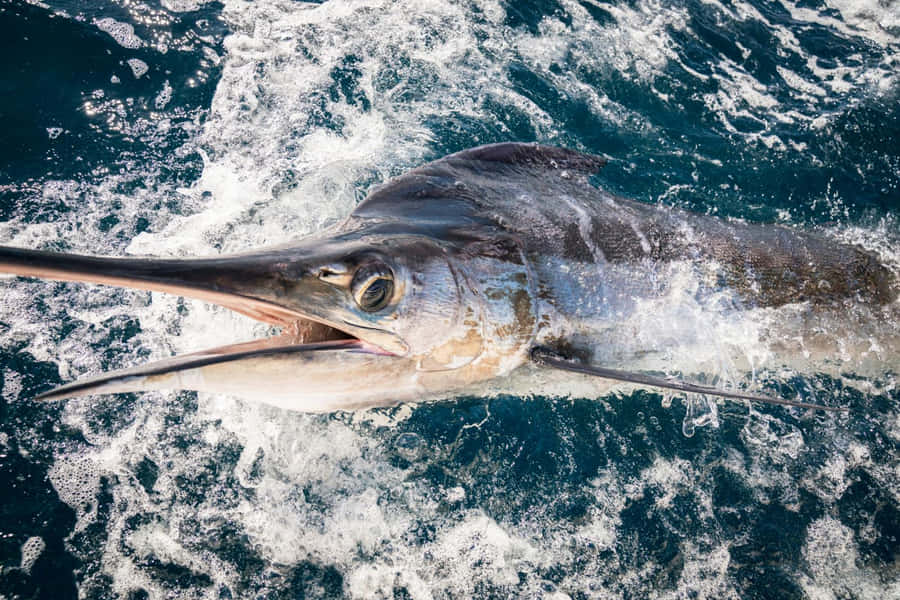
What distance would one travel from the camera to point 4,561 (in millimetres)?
2486

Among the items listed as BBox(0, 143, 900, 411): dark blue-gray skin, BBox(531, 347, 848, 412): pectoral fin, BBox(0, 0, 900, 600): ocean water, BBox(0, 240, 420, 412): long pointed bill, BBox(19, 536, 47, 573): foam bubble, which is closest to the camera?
BBox(0, 240, 420, 412): long pointed bill

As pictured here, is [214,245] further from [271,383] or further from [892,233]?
[892,233]

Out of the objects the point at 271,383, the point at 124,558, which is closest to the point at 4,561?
the point at 124,558

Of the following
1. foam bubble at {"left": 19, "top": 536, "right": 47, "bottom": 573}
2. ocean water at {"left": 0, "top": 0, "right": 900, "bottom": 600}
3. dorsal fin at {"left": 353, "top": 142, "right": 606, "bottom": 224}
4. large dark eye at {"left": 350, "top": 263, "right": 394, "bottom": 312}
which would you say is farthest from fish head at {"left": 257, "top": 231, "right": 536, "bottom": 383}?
foam bubble at {"left": 19, "top": 536, "right": 47, "bottom": 573}

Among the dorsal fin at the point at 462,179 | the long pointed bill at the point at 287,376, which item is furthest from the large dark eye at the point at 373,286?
the dorsal fin at the point at 462,179

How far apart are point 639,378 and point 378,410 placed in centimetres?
137

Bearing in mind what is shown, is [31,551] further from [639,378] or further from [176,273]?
[639,378]

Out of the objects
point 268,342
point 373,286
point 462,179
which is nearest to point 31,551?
point 268,342

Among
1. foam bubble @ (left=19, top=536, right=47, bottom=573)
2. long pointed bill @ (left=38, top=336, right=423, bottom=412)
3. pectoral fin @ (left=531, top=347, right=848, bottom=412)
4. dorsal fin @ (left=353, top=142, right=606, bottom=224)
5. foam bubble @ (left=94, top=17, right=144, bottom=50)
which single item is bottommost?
foam bubble @ (left=19, top=536, right=47, bottom=573)

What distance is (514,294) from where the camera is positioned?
91.3 inches

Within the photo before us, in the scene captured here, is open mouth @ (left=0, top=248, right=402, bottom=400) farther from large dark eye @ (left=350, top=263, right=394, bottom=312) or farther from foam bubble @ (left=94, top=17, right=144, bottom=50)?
foam bubble @ (left=94, top=17, right=144, bottom=50)

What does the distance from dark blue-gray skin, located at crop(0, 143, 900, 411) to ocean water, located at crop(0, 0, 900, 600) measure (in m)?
0.45

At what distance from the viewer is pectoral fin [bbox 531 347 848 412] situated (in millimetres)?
2158

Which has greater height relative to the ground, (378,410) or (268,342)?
(268,342)
